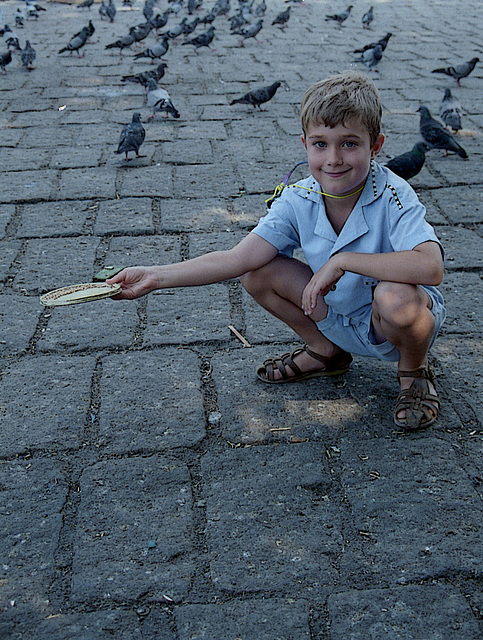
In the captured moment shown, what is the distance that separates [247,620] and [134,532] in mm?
476

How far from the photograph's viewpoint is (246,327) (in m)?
3.39

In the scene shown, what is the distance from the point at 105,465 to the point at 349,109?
4.74 ft

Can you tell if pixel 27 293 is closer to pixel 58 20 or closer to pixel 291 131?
pixel 291 131

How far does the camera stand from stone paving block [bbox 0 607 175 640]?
1864 millimetres

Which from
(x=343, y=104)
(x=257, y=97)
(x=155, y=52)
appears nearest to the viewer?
(x=343, y=104)

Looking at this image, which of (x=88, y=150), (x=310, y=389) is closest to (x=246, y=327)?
(x=310, y=389)

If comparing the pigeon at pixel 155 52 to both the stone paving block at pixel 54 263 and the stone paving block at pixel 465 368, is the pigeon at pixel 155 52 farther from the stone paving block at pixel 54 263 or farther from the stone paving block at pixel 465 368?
the stone paving block at pixel 465 368

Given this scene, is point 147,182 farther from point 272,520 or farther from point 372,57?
point 372,57

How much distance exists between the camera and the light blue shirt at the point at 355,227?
2.47 metres

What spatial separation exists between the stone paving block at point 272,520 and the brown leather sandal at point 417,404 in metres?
0.34

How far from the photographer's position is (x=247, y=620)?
190 cm

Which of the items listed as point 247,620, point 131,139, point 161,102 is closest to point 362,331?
point 247,620

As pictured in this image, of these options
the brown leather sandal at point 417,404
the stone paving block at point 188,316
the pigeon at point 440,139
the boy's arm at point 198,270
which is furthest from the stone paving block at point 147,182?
the brown leather sandal at point 417,404

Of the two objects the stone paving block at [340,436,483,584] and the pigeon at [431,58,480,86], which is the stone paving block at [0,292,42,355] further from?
the pigeon at [431,58,480,86]
